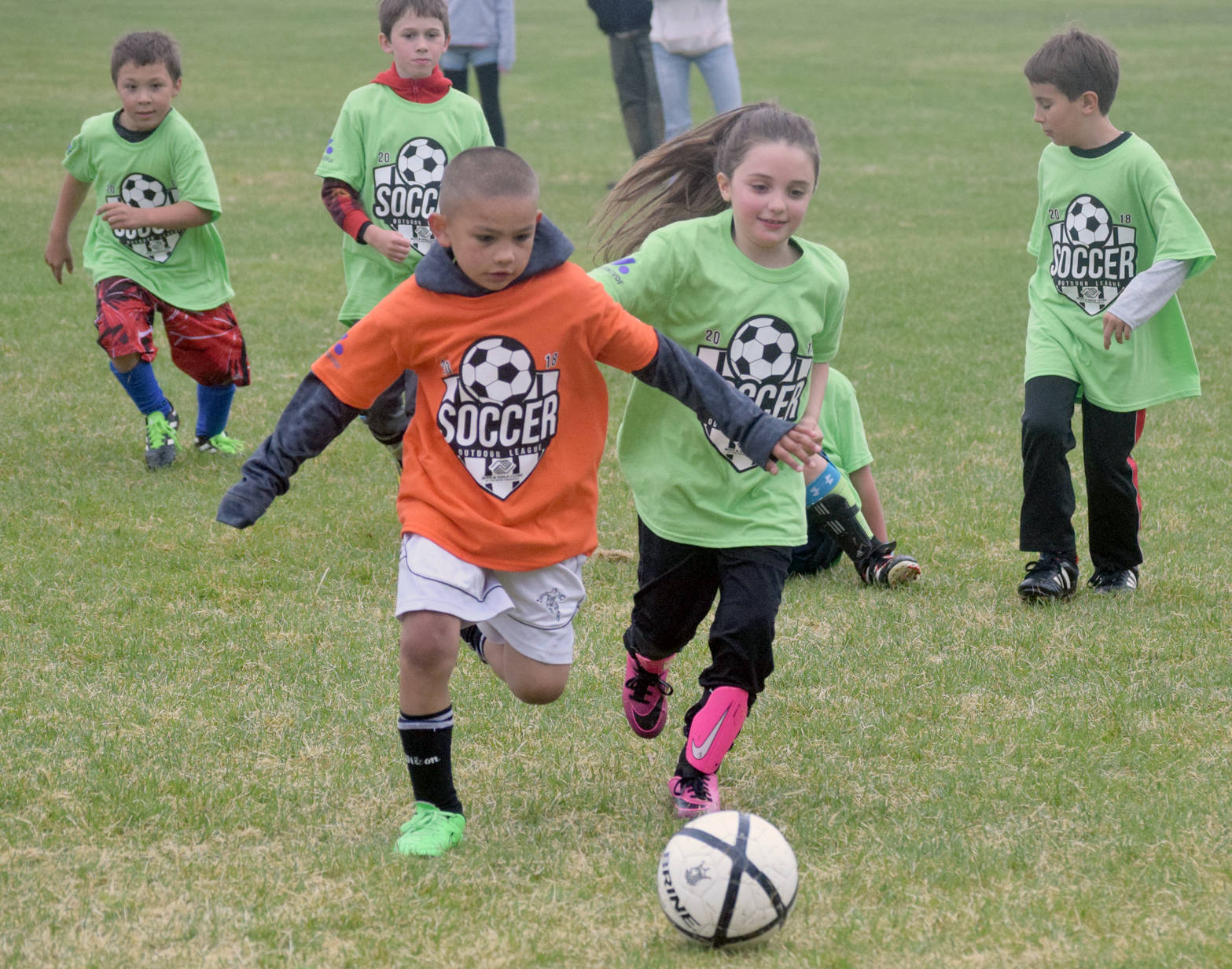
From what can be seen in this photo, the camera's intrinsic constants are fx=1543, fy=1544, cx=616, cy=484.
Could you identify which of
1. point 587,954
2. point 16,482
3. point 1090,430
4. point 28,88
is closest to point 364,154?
point 16,482

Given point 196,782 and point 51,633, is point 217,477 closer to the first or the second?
point 51,633

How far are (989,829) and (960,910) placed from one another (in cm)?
47

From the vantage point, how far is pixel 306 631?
4.96 metres

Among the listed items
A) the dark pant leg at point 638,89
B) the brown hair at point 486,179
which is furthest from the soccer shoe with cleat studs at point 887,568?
the dark pant leg at point 638,89

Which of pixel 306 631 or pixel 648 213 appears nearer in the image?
pixel 648 213

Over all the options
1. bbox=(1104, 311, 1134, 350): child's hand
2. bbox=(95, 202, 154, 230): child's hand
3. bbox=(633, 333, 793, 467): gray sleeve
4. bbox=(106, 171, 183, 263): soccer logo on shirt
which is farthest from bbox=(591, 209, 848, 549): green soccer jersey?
bbox=(106, 171, 183, 263): soccer logo on shirt

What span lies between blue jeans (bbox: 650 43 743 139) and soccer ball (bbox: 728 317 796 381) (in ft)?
27.0

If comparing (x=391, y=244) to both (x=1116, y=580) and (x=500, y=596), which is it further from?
(x=1116, y=580)

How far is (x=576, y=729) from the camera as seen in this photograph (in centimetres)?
427

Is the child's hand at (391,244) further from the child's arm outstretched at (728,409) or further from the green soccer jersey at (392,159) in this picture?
the child's arm outstretched at (728,409)

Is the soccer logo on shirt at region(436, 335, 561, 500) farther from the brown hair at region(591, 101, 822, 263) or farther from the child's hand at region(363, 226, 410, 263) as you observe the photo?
the child's hand at region(363, 226, 410, 263)

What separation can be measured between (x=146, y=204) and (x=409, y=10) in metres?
1.74

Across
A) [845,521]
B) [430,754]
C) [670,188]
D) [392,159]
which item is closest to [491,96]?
[392,159]

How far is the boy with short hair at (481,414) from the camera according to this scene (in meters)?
3.35
